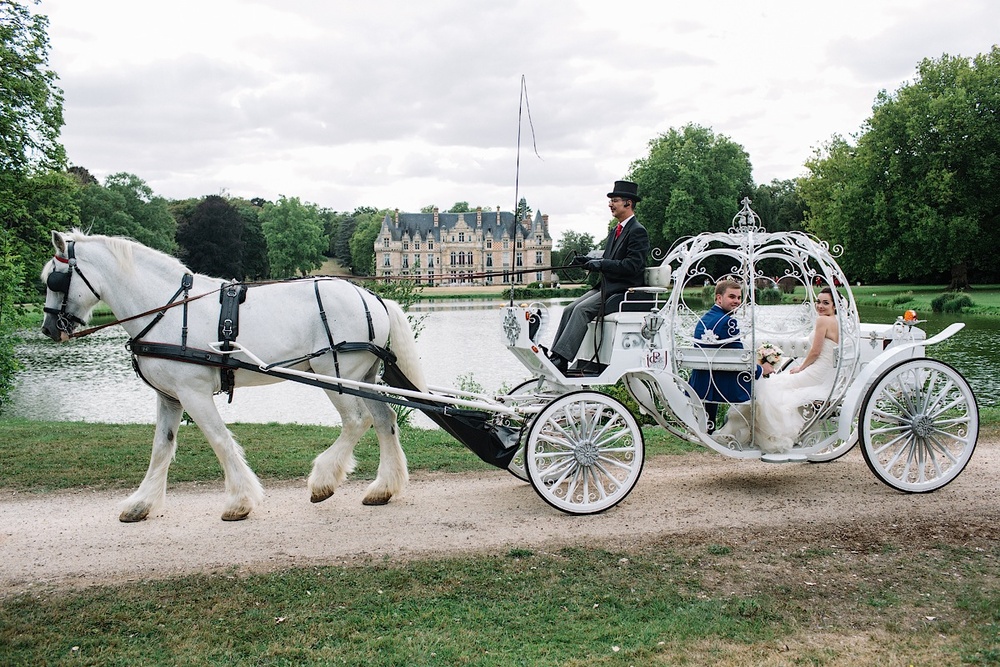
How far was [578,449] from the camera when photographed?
645cm

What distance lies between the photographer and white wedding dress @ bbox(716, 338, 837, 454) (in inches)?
277

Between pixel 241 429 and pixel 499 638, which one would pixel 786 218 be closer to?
pixel 241 429

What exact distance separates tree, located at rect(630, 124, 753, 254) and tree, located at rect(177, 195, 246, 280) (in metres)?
32.9

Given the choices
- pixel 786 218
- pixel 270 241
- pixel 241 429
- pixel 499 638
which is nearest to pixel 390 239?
pixel 270 241

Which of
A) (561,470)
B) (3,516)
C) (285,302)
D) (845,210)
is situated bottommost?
(3,516)

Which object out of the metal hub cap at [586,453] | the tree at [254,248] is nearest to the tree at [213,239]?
the tree at [254,248]

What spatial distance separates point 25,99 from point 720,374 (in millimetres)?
19792

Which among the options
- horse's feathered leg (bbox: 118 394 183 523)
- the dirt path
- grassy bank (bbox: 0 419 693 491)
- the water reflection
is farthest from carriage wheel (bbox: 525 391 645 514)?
the water reflection

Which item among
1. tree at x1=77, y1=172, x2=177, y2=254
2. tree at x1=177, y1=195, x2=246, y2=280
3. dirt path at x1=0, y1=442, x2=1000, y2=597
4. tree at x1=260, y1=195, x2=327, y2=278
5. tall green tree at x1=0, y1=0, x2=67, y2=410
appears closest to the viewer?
dirt path at x1=0, y1=442, x2=1000, y2=597

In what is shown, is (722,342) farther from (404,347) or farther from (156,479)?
(156,479)

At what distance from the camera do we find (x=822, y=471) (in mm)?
7973

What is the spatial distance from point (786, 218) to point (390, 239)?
2106 inches

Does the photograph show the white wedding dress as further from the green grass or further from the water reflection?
the water reflection

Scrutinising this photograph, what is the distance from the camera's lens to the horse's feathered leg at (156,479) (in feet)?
21.3
